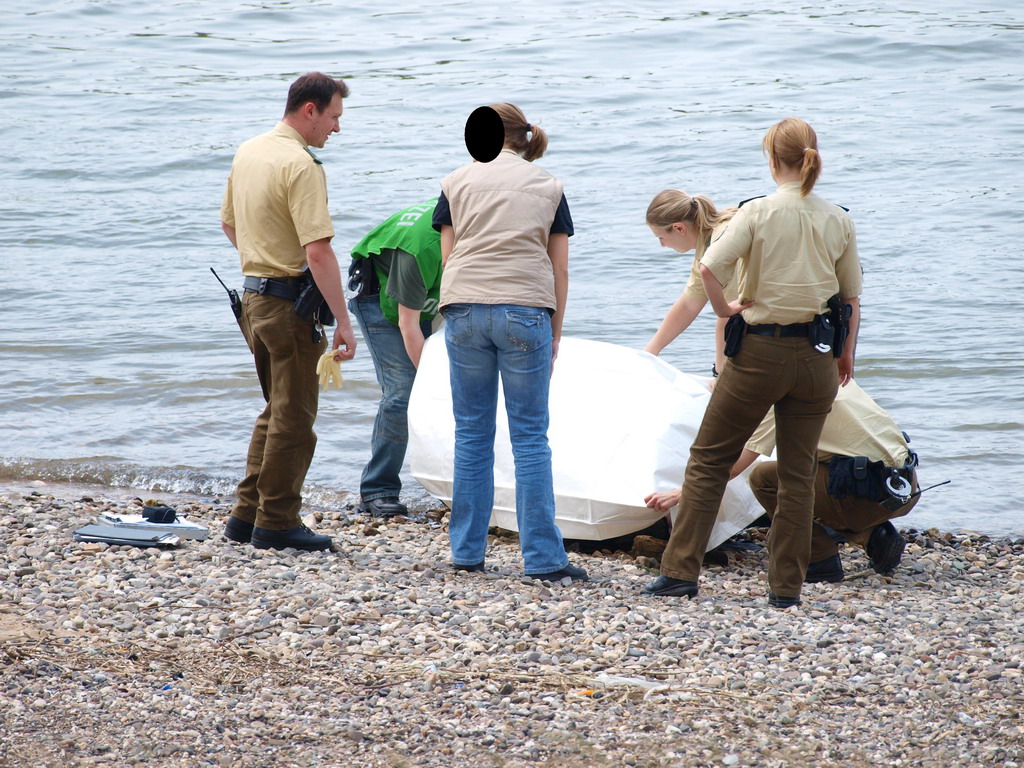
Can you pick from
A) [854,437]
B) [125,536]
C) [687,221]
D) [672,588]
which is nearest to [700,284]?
[687,221]

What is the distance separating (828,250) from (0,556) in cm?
346

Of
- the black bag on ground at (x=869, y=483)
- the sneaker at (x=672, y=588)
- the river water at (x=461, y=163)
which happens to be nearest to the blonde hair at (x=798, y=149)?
the black bag on ground at (x=869, y=483)

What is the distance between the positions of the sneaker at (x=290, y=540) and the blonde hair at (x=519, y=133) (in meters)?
1.90

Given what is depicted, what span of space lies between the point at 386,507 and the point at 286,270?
77.1 inches

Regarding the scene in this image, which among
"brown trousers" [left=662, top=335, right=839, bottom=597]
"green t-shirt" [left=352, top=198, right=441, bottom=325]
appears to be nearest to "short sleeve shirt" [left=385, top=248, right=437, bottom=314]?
"green t-shirt" [left=352, top=198, right=441, bottom=325]

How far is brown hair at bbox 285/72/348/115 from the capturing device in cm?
469

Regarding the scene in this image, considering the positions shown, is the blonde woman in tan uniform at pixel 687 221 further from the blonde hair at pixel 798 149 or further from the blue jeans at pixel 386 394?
the blue jeans at pixel 386 394

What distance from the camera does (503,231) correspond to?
14.2 ft

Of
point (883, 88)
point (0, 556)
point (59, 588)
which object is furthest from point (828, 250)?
point (883, 88)

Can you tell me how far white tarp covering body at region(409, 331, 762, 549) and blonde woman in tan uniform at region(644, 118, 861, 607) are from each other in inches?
26.9

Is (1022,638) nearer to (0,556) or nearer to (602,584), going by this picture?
(602,584)

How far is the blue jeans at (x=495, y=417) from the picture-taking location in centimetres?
438

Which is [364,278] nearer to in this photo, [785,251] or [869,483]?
[785,251]

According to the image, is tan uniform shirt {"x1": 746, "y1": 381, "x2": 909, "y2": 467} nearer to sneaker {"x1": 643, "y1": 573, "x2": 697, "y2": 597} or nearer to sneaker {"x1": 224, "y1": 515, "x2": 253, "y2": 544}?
sneaker {"x1": 643, "y1": 573, "x2": 697, "y2": 597}
